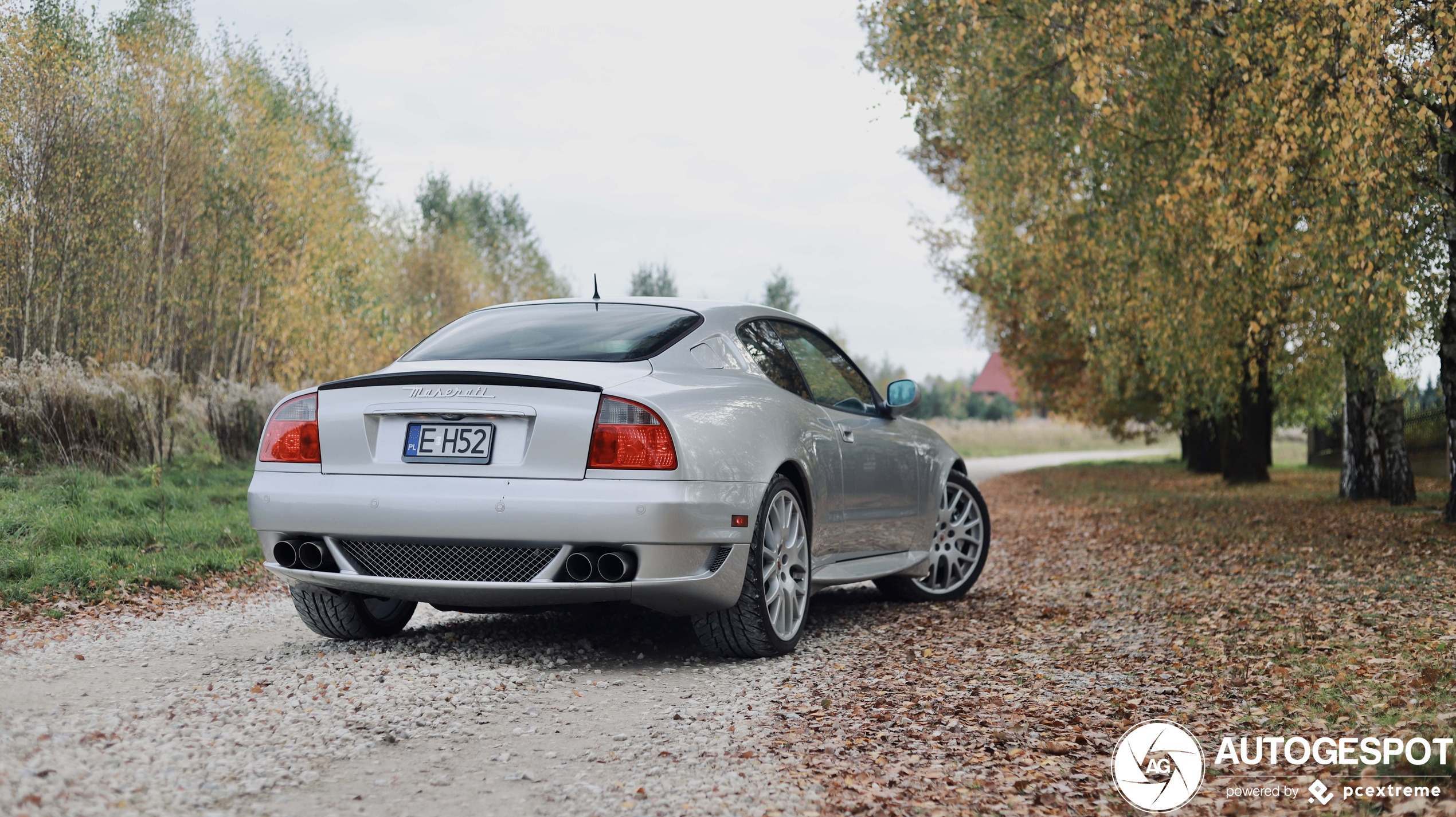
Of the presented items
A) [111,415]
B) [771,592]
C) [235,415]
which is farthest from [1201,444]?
[771,592]

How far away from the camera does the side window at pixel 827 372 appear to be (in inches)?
255

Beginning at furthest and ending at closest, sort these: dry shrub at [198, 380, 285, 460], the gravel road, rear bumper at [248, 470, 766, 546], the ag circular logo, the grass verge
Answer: the grass verge → dry shrub at [198, 380, 285, 460] → rear bumper at [248, 470, 766, 546] → the ag circular logo → the gravel road

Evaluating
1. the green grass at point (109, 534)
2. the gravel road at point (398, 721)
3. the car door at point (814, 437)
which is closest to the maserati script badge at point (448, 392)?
the gravel road at point (398, 721)

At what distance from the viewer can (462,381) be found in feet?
16.4

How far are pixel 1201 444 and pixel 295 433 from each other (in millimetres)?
24114

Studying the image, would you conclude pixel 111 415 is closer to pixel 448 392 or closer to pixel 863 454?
pixel 448 392

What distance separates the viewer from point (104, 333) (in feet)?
45.0

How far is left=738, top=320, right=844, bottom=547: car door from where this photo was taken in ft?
19.5

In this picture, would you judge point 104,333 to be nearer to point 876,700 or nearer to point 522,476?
point 522,476

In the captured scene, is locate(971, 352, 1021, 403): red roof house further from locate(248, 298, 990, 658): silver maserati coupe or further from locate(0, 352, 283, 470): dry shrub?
locate(248, 298, 990, 658): silver maserati coupe

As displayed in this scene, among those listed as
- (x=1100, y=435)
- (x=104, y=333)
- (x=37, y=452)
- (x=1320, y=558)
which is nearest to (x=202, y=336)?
(x=104, y=333)

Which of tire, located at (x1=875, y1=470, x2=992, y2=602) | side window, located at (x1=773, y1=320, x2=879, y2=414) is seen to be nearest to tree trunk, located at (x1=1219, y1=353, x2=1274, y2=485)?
tire, located at (x1=875, y1=470, x2=992, y2=602)

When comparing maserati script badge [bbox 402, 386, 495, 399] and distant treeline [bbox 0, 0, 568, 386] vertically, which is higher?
distant treeline [bbox 0, 0, 568, 386]

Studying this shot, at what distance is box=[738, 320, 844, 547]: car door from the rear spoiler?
1296 mm
